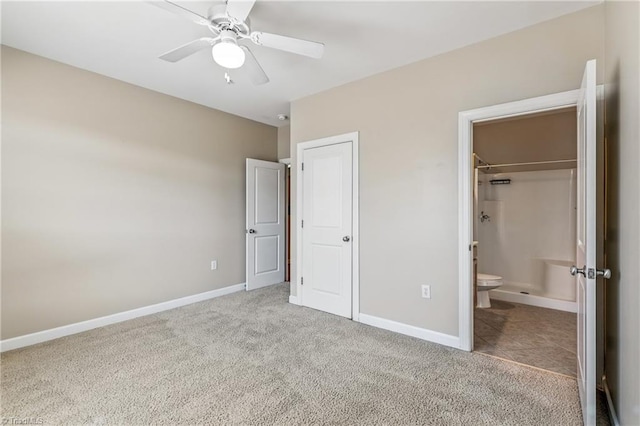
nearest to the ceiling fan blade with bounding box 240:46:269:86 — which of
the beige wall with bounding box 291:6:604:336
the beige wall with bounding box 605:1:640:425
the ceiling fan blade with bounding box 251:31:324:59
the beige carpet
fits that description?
the ceiling fan blade with bounding box 251:31:324:59

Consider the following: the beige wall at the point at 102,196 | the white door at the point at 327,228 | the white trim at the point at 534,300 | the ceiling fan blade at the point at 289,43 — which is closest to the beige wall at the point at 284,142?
the beige wall at the point at 102,196

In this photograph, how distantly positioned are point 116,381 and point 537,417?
265 cm

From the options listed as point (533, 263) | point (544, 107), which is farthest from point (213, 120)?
point (533, 263)

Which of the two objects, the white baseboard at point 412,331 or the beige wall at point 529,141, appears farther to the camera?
the beige wall at point 529,141

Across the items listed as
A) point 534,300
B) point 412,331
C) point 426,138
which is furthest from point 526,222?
point 412,331

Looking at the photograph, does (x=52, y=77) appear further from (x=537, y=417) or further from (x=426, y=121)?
(x=537, y=417)

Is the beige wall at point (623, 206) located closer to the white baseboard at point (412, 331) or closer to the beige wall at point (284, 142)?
the white baseboard at point (412, 331)

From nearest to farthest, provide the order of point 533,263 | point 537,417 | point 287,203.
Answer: point 537,417 < point 533,263 < point 287,203

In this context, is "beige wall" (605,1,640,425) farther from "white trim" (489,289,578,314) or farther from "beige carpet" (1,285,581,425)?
"white trim" (489,289,578,314)

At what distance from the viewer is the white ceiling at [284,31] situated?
2104 millimetres

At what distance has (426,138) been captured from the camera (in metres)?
2.82

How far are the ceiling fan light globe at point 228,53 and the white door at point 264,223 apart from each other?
2.64 meters

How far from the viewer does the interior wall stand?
3.97 metres

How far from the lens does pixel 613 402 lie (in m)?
1.74
